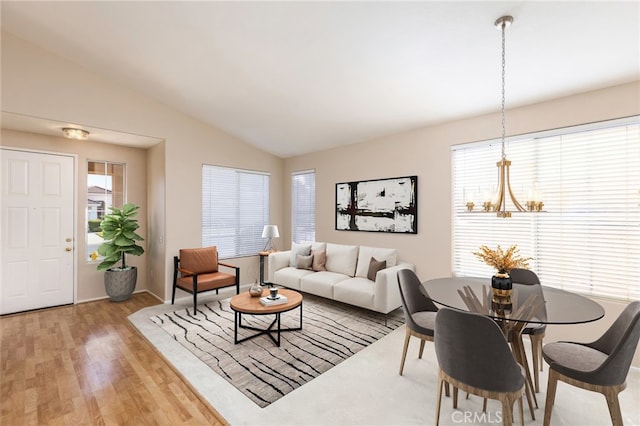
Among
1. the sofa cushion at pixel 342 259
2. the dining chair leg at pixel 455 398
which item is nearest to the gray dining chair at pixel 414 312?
the dining chair leg at pixel 455 398

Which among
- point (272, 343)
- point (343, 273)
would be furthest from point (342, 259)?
point (272, 343)

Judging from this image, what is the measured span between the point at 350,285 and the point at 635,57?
11.8ft

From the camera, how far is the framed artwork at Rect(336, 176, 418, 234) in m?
4.35

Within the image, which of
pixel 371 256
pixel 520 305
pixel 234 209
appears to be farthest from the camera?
pixel 234 209

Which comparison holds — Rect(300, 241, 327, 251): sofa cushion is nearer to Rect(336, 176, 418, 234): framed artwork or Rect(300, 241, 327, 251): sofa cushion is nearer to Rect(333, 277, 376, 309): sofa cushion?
Rect(336, 176, 418, 234): framed artwork

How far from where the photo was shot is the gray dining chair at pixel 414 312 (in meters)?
2.52

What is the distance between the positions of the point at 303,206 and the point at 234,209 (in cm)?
137

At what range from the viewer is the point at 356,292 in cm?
391

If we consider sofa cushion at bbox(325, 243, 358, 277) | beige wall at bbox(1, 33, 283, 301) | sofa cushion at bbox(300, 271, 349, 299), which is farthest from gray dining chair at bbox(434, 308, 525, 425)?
beige wall at bbox(1, 33, 283, 301)

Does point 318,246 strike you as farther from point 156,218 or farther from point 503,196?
point 503,196

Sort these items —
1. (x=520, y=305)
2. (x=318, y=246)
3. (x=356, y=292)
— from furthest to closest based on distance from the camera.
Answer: (x=318, y=246)
(x=356, y=292)
(x=520, y=305)

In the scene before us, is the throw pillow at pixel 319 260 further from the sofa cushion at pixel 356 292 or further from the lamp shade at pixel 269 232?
the lamp shade at pixel 269 232

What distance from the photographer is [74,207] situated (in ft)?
15.1
